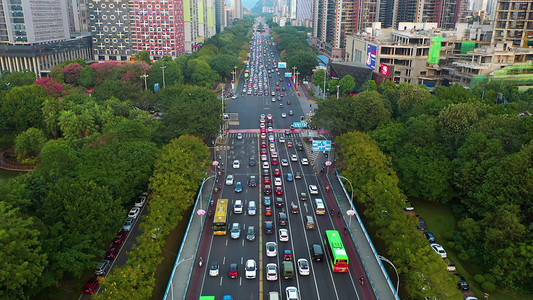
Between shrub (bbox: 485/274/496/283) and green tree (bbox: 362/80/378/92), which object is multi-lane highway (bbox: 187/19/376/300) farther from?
green tree (bbox: 362/80/378/92)

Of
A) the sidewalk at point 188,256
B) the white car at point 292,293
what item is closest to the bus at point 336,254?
the white car at point 292,293

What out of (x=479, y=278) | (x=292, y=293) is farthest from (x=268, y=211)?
(x=479, y=278)

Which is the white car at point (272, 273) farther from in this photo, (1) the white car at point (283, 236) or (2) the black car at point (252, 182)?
(2) the black car at point (252, 182)

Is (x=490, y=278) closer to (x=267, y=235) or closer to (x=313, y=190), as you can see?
(x=267, y=235)

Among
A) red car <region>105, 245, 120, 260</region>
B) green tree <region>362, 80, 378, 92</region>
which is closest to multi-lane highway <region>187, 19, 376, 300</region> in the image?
red car <region>105, 245, 120, 260</region>

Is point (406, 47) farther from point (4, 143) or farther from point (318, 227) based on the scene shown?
point (4, 143)

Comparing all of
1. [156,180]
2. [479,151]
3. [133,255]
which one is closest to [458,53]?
[479,151]
